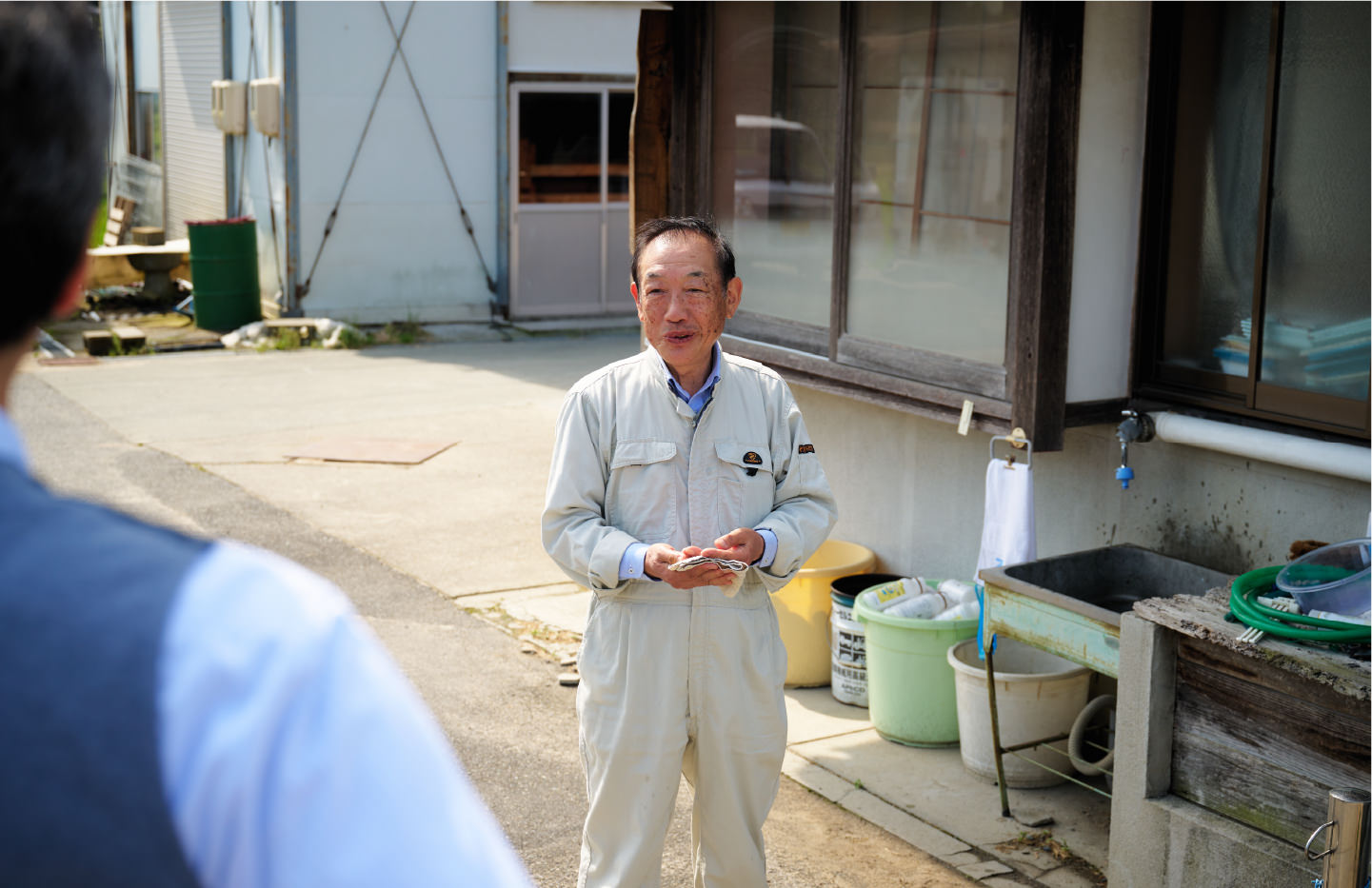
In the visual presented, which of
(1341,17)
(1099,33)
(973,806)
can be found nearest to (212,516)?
(973,806)

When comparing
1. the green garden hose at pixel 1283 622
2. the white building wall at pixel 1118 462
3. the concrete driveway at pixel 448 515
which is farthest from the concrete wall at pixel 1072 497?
the concrete driveway at pixel 448 515

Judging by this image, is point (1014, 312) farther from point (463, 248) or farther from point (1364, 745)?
point (463, 248)

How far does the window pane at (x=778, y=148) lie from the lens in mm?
5719

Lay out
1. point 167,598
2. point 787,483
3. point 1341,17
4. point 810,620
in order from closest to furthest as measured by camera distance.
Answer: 1. point 167,598
2. point 787,483
3. point 1341,17
4. point 810,620

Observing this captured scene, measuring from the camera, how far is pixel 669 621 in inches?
133

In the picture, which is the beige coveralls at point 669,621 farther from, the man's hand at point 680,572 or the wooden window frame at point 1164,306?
the wooden window frame at point 1164,306

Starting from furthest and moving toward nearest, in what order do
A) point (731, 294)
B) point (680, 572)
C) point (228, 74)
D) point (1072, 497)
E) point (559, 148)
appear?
point (228, 74) → point (559, 148) → point (1072, 497) → point (731, 294) → point (680, 572)

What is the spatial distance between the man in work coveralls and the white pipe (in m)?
1.52

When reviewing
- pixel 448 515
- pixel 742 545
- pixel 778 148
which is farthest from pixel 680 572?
pixel 448 515

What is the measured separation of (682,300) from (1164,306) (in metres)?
2.03

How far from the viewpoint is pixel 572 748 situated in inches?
205

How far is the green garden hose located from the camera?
3.34m

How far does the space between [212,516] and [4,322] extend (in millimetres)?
7700

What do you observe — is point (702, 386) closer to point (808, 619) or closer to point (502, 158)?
point (808, 619)
